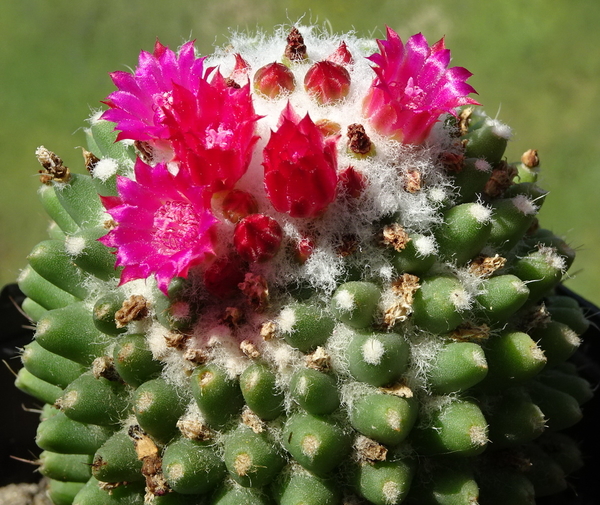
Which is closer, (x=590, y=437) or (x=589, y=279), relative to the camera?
(x=590, y=437)

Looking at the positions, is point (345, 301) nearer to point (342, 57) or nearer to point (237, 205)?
point (237, 205)

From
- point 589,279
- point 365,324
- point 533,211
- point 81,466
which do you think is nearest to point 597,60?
point 589,279

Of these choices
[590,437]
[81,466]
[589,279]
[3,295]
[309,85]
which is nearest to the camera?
[309,85]

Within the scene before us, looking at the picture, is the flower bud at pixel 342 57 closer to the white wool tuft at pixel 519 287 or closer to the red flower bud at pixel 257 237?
the red flower bud at pixel 257 237

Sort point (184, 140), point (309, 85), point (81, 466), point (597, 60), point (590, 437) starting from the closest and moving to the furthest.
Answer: point (184, 140) → point (309, 85) → point (81, 466) → point (590, 437) → point (597, 60)

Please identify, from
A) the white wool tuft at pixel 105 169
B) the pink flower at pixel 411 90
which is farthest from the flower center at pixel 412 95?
the white wool tuft at pixel 105 169

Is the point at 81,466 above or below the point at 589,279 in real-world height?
below

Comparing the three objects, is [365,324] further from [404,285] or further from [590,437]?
[590,437]

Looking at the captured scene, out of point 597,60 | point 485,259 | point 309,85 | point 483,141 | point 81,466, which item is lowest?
point 81,466
